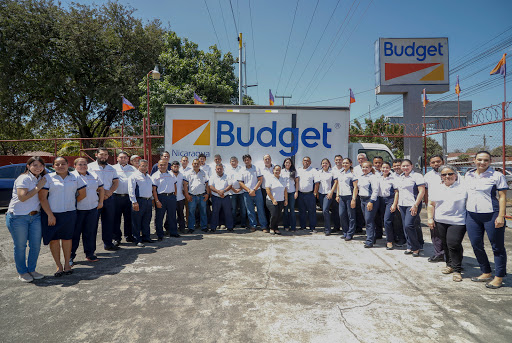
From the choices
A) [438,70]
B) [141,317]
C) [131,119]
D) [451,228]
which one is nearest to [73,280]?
[141,317]

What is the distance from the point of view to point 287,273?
445 cm

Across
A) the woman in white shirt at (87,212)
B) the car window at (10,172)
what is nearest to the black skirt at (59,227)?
the woman in white shirt at (87,212)

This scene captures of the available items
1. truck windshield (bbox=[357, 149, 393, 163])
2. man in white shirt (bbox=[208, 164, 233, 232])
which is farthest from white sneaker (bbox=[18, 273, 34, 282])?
truck windshield (bbox=[357, 149, 393, 163])

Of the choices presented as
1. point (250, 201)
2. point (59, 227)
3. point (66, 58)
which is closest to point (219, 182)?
point (250, 201)

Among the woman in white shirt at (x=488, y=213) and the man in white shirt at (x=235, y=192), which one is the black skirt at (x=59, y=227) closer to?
the man in white shirt at (x=235, y=192)

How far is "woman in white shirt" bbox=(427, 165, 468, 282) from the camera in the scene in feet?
13.8

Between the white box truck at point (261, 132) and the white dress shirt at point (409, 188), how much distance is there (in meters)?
2.32

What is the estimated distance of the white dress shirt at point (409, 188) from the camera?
17.5 ft

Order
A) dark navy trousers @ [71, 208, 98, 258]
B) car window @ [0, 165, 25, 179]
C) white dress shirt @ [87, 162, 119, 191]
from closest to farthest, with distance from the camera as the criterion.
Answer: dark navy trousers @ [71, 208, 98, 258], white dress shirt @ [87, 162, 119, 191], car window @ [0, 165, 25, 179]

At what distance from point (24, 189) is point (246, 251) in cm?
359

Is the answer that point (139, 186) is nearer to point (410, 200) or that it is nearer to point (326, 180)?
point (326, 180)

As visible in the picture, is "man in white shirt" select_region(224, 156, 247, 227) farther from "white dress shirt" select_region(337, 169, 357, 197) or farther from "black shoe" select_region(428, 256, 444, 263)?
"black shoe" select_region(428, 256, 444, 263)

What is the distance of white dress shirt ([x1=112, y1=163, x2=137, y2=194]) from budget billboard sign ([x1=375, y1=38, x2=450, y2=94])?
41.2 feet

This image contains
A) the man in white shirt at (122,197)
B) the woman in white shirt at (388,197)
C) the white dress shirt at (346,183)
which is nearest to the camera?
the woman in white shirt at (388,197)
